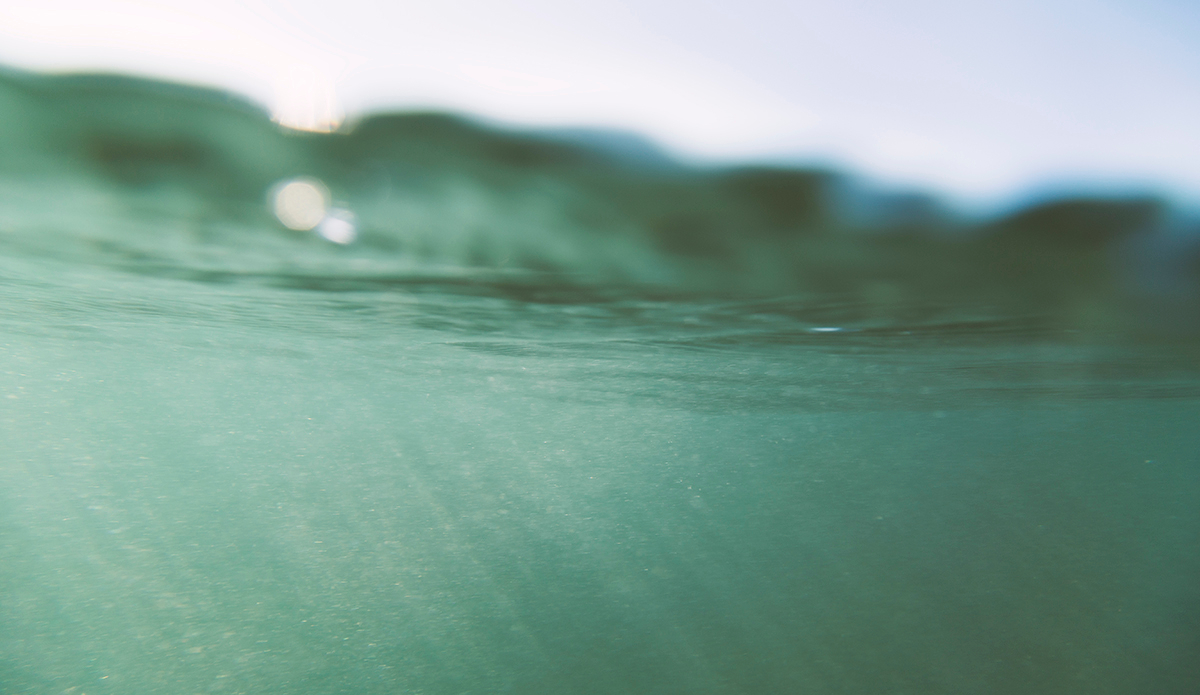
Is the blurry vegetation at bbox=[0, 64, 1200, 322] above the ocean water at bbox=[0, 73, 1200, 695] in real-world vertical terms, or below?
above

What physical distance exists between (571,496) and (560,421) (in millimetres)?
29591

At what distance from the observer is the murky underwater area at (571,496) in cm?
1046

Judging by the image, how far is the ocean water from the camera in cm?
353

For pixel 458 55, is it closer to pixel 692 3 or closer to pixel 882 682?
pixel 692 3

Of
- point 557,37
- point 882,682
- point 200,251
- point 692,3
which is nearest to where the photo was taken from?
point 557,37

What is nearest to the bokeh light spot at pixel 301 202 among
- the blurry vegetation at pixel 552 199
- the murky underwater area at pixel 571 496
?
the blurry vegetation at pixel 552 199

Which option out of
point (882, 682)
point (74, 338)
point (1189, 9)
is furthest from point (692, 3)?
point (882, 682)

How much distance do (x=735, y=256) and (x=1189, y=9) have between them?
2.47 metres

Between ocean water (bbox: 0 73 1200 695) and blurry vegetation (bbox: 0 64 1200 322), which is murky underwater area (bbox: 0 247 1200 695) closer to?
ocean water (bbox: 0 73 1200 695)

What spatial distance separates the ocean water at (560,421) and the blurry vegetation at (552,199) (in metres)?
0.03

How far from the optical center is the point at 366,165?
3.06m

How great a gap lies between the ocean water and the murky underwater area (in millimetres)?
268

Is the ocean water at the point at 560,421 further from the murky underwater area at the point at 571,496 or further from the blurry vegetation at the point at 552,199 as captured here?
the murky underwater area at the point at 571,496

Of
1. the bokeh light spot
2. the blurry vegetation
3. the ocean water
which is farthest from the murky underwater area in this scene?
the bokeh light spot
